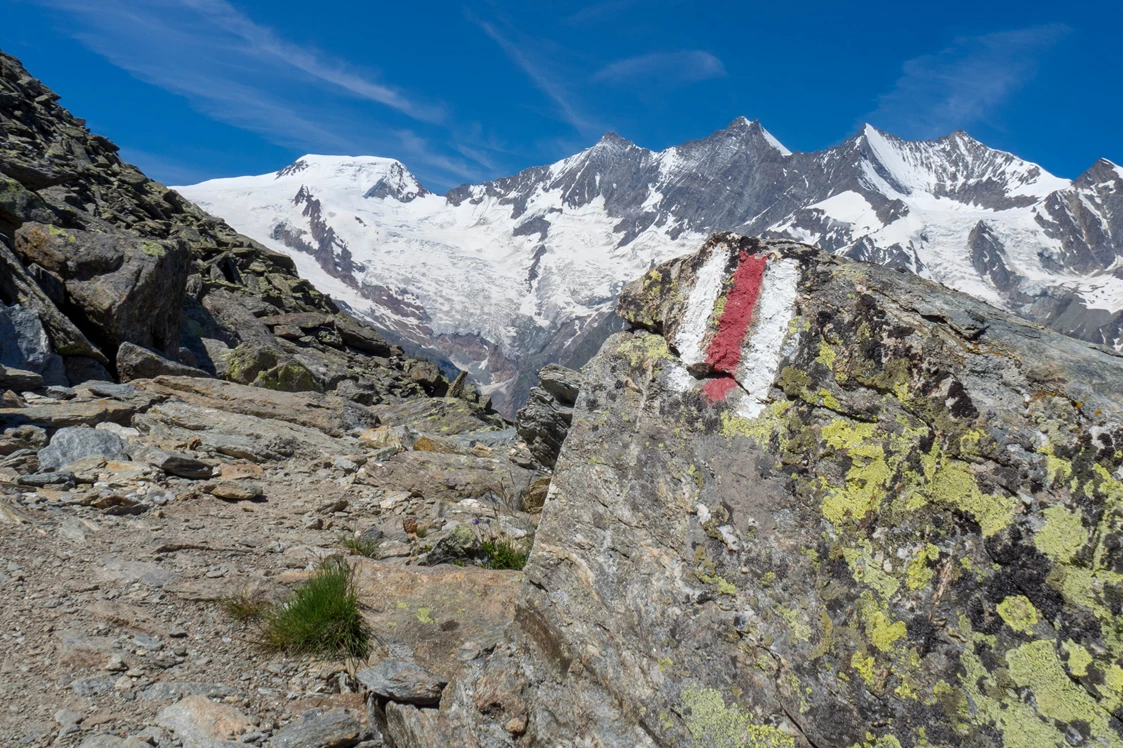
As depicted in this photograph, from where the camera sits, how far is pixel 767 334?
489 centimetres

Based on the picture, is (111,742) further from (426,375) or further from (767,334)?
(426,375)

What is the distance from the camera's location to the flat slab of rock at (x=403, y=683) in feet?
17.1

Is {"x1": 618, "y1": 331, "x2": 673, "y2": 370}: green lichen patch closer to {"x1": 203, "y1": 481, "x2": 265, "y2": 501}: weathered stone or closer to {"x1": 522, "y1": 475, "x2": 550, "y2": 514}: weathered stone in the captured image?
{"x1": 522, "y1": 475, "x2": 550, "y2": 514}: weathered stone

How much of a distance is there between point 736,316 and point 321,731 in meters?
4.19

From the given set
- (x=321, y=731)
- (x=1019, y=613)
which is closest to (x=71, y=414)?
(x=321, y=731)

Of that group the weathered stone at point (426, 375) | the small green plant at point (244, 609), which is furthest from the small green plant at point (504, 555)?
the weathered stone at point (426, 375)

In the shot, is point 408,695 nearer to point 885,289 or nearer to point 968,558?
point 968,558

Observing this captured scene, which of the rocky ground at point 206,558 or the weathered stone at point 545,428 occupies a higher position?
the weathered stone at point 545,428

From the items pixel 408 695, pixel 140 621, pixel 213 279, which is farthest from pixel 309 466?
pixel 213 279

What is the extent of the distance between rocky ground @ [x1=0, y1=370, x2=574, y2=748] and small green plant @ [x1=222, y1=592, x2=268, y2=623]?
0.08 meters

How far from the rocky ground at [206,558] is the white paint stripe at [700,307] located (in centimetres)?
289

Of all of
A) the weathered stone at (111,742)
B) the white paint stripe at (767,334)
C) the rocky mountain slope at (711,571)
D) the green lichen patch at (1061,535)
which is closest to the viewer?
the green lichen patch at (1061,535)

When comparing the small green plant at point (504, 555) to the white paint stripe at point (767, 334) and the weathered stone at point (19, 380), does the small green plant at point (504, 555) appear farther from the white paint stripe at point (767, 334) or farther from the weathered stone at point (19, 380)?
the weathered stone at point (19, 380)

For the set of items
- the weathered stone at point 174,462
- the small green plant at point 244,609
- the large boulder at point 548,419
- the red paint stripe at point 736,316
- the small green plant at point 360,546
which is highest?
the red paint stripe at point 736,316
